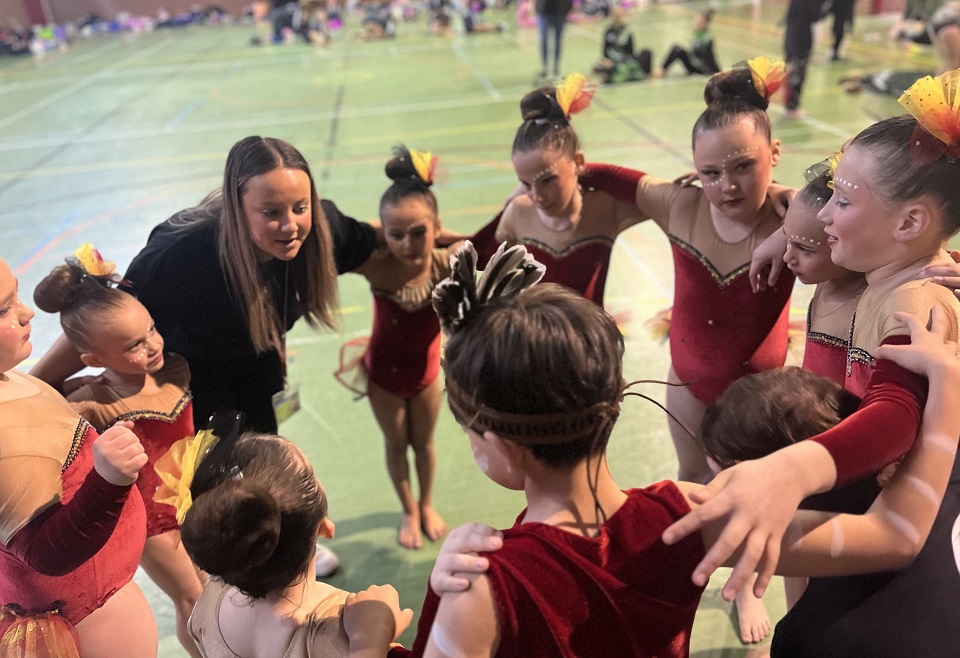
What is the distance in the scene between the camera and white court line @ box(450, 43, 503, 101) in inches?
364

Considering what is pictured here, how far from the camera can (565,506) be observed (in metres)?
1.03

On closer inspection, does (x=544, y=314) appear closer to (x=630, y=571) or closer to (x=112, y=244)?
(x=630, y=571)

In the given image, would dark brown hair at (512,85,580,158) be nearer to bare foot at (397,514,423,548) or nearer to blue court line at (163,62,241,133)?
bare foot at (397,514,423,548)

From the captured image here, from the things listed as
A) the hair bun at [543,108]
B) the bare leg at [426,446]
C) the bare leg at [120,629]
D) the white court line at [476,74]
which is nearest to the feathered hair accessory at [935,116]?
the hair bun at [543,108]

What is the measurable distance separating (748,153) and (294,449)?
1.39 meters

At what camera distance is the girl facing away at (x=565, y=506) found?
0.95 meters

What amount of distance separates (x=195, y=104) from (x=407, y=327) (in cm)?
881

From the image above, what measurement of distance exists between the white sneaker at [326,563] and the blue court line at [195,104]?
7459mm

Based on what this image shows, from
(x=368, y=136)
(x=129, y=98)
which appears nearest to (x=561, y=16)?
(x=368, y=136)

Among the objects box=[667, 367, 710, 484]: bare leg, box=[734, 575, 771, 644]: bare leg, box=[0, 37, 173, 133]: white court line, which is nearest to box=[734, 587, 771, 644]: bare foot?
box=[734, 575, 771, 644]: bare leg

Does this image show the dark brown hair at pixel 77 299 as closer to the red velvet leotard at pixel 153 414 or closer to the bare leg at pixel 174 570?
the red velvet leotard at pixel 153 414

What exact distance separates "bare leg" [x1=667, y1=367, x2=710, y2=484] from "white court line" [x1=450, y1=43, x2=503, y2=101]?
24.3 ft

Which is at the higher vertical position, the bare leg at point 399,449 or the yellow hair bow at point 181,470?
the yellow hair bow at point 181,470

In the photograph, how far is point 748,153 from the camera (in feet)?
6.17
